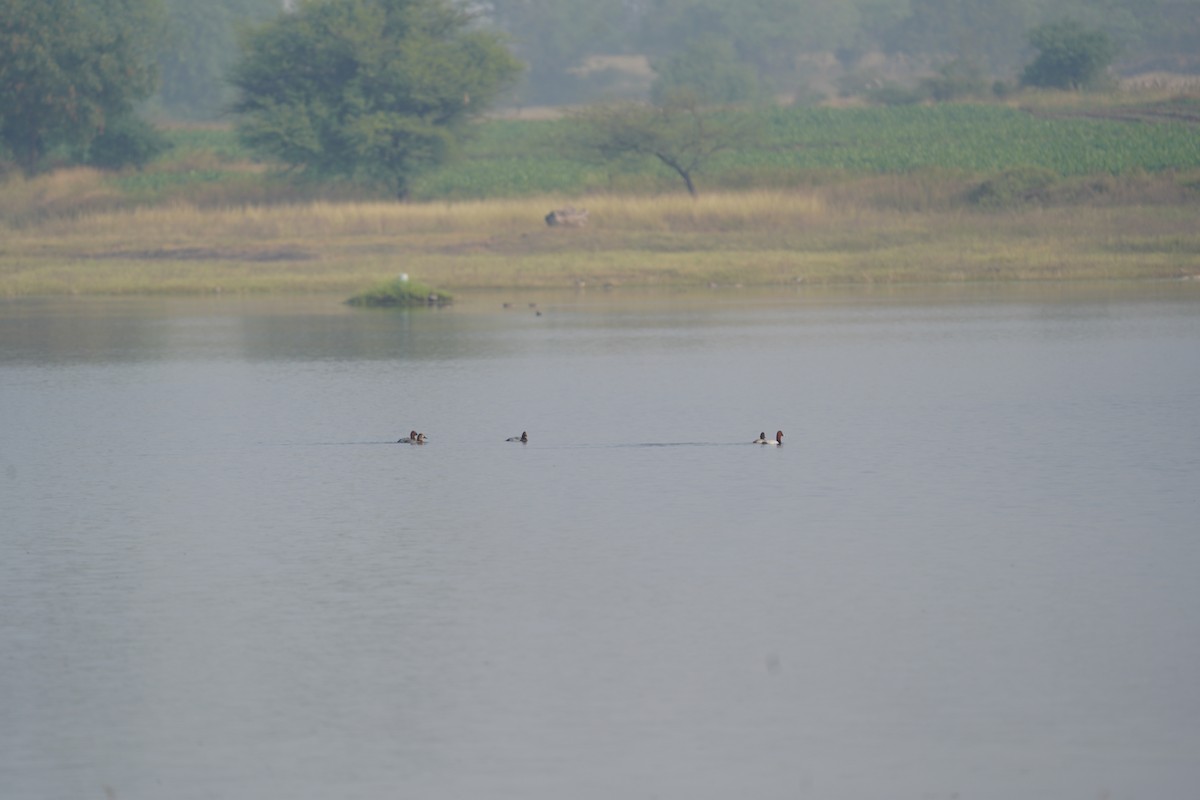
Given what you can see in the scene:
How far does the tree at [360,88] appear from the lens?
5694 centimetres

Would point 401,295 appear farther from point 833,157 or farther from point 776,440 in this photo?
point 833,157

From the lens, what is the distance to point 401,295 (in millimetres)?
37750

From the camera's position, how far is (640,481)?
1619 centimetres

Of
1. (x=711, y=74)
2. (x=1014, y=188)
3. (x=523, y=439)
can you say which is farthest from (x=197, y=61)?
(x=523, y=439)

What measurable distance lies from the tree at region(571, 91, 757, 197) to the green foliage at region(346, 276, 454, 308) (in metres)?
17.7

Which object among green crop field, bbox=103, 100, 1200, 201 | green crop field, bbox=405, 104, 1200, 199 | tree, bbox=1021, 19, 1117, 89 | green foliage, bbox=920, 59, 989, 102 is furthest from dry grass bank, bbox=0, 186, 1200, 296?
green foliage, bbox=920, 59, 989, 102

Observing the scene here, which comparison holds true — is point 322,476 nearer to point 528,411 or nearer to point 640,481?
point 640,481

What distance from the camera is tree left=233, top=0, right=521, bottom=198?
187 feet

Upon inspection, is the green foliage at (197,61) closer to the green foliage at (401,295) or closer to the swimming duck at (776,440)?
the green foliage at (401,295)

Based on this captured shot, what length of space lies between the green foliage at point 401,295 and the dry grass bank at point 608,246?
3743mm

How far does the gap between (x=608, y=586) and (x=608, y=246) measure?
33982 mm

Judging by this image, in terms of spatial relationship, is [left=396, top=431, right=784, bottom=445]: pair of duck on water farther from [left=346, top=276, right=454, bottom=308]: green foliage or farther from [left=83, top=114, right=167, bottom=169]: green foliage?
[left=83, top=114, right=167, bottom=169]: green foliage

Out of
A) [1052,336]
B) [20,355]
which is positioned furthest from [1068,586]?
[20,355]

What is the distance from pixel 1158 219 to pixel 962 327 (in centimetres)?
1570
